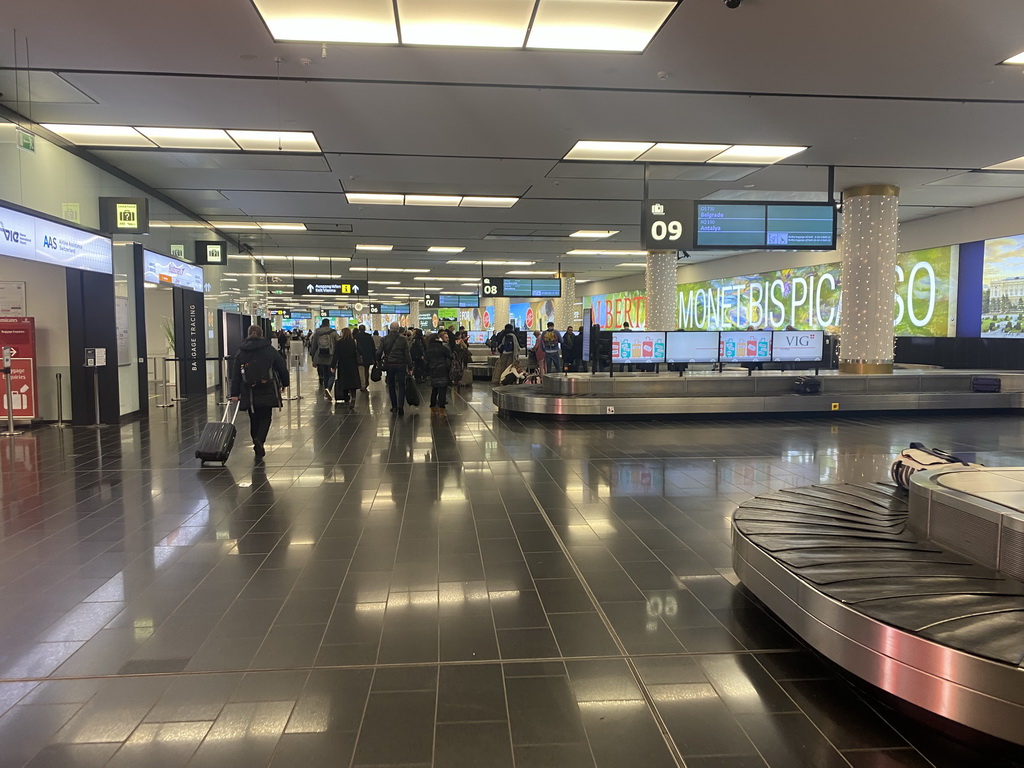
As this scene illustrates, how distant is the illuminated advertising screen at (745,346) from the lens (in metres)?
14.2

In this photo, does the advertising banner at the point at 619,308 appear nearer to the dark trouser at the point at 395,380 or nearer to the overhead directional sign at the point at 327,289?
the overhead directional sign at the point at 327,289

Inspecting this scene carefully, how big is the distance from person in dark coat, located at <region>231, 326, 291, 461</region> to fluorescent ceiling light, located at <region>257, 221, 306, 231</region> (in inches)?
389

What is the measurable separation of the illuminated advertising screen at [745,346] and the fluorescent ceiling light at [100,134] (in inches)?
448

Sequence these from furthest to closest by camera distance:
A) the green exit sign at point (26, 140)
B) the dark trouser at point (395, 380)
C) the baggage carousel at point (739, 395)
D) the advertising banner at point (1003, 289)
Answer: the advertising banner at point (1003, 289) → the dark trouser at point (395, 380) → the baggage carousel at point (739, 395) → the green exit sign at point (26, 140)

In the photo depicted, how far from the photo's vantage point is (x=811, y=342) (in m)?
14.5

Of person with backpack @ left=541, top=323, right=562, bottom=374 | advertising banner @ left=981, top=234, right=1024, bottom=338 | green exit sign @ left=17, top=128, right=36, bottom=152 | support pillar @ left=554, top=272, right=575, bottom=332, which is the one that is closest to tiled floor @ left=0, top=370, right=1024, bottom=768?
green exit sign @ left=17, top=128, right=36, bottom=152

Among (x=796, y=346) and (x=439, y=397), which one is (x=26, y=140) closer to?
(x=439, y=397)

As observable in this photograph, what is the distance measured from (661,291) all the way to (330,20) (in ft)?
49.6

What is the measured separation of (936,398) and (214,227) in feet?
61.1

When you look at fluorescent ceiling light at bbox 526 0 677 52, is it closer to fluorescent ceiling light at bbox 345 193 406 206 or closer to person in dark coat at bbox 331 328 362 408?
fluorescent ceiling light at bbox 345 193 406 206

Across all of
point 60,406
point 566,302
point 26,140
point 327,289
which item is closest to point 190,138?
point 26,140

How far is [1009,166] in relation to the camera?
1217cm

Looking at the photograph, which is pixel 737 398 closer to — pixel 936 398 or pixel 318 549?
pixel 936 398

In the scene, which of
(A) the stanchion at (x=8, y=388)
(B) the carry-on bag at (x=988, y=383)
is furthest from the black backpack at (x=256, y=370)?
(B) the carry-on bag at (x=988, y=383)
